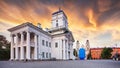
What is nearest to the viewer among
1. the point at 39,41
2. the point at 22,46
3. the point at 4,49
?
the point at 22,46

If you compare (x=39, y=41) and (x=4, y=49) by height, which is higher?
(x=39, y=41)

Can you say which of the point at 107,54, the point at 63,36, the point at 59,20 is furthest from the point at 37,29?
the point at 107,54

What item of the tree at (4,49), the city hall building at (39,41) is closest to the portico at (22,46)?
the city hall building at (39,41)

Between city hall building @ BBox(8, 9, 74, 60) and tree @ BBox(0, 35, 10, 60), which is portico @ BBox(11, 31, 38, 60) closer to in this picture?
city hall building @ BBox(8, 9, 74, 60)

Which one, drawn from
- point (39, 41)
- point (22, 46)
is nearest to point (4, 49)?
point (39, 41)

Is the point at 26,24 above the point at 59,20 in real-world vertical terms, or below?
below

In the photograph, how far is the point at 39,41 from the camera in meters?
35.6

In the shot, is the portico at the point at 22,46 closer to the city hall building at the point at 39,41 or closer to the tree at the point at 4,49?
the city hall building at the point at 39,41

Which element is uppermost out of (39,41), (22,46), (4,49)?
(39,41)

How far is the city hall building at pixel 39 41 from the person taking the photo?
105ft

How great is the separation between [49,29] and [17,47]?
15.1m

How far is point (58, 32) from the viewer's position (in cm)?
4578

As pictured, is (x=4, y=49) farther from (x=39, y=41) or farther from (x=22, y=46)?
(x=22, y=46)

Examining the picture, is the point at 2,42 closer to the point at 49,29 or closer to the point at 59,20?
the point at 49,29
